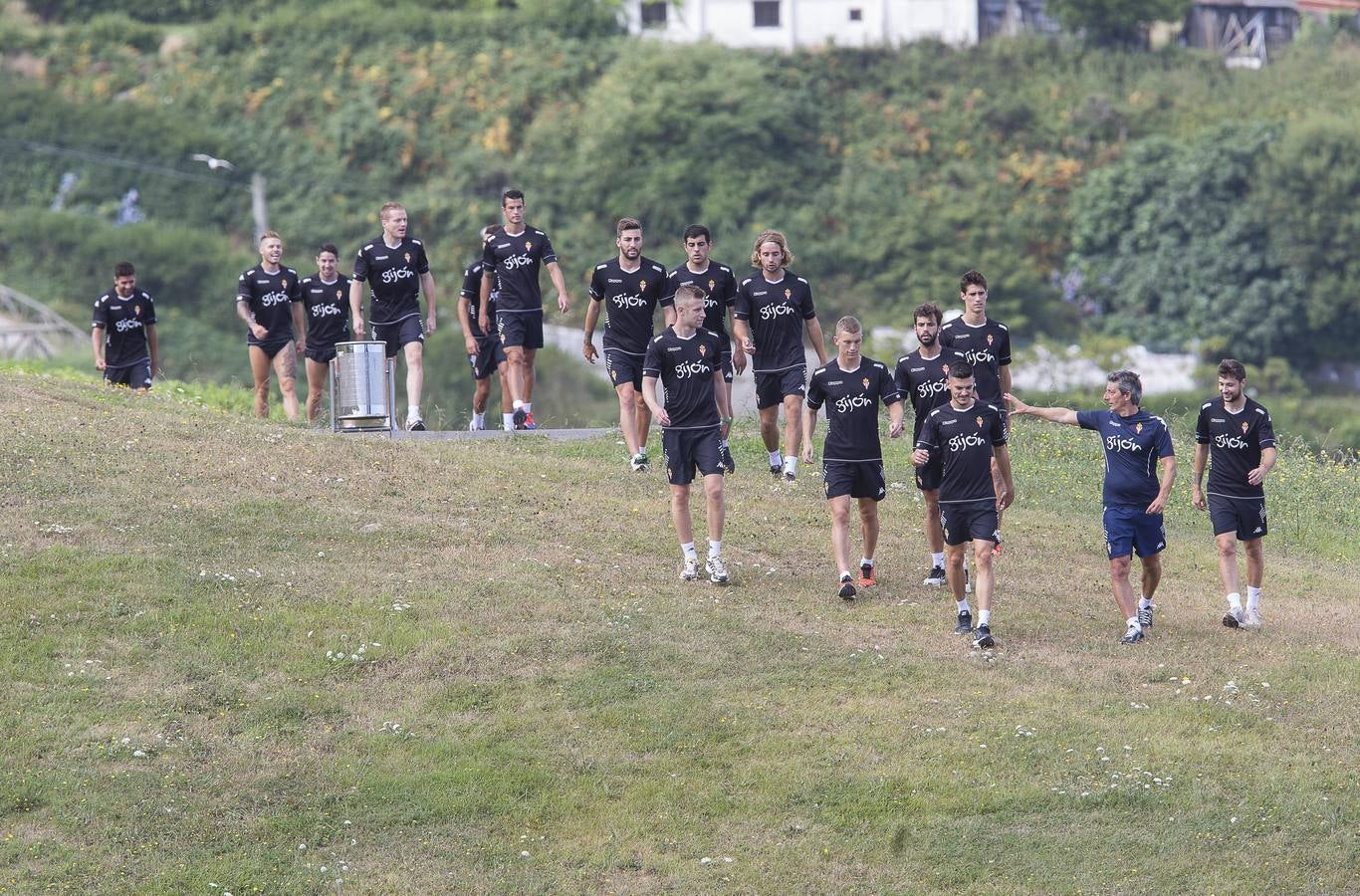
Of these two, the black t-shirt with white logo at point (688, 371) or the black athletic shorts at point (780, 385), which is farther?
the black athletic shorts at point (780, 385)

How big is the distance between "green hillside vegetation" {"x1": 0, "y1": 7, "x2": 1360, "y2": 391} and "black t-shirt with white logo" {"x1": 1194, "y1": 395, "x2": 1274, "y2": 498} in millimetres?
34196

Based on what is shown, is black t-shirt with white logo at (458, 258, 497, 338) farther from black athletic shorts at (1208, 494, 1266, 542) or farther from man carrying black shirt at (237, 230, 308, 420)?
black athletic shorts at (1208, 494, 1266, 542)

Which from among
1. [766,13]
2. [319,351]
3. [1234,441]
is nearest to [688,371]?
[1234,441]

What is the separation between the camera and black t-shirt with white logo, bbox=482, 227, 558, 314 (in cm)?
1894

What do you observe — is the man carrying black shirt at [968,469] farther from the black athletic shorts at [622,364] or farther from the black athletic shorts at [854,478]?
the black athletic shorts at [622,364]

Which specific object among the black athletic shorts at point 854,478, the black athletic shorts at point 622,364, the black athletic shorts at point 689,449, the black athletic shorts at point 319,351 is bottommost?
the black athletic shorts at point 854,478

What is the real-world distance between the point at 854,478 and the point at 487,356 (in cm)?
633

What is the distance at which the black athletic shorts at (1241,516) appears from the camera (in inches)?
601

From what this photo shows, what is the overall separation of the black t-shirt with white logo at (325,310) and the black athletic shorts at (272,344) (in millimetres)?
277

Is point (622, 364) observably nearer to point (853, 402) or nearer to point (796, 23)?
point (853, 402)

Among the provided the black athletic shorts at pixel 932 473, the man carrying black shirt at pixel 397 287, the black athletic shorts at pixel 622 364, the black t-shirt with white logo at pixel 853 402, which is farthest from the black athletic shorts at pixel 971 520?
the man carrying black shirt at pixel 397 287

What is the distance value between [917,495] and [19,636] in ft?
31.5

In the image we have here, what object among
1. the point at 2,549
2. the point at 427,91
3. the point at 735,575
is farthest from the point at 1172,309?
the point at 2,549

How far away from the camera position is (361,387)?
19750 millimetres
